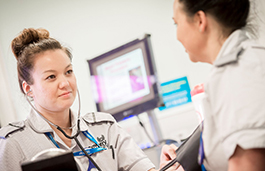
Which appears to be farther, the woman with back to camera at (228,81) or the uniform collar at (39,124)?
the uniform collar at (39,124)

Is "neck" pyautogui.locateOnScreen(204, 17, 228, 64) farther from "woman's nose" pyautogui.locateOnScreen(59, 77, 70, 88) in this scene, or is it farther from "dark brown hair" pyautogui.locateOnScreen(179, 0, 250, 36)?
"woman's nose" pyautogui.locateOnScreen(59, 77, 70, 88)

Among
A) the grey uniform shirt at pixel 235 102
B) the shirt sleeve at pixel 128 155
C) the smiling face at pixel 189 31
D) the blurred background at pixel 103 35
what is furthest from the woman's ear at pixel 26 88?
the blurred background at pixel 103 35

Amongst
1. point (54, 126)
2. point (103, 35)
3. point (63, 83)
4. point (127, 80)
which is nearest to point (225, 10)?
point (63, 83)

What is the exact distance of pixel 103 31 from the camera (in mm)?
2670

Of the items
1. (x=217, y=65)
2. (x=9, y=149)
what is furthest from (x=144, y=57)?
(x=217, y=65)

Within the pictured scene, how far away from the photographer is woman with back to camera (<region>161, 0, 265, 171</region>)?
54 centimetres

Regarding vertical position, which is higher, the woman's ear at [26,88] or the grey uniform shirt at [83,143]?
Result: the woman's ear at [26,88]

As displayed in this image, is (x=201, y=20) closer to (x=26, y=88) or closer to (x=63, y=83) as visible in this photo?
(x=63, y=83)

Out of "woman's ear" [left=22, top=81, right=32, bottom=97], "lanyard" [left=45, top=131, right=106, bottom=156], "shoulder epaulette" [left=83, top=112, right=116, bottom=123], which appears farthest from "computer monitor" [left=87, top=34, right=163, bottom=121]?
"woman's ear" [left=22, top=81, right=32, bottom=97]

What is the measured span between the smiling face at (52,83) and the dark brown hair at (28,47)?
0.09 feet

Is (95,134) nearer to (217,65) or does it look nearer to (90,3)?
(217,65)

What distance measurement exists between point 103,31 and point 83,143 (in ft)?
5.57

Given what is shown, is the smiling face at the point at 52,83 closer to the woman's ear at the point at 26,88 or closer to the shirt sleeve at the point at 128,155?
the woman's ear at the point at 26,88

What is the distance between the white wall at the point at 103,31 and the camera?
→ 247cm
